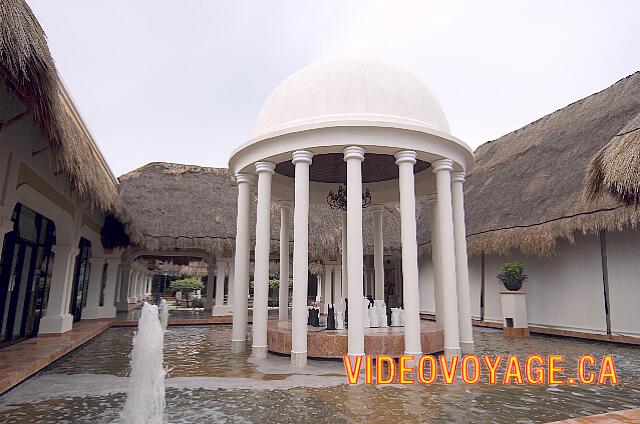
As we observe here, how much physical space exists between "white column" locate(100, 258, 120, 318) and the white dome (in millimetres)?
12104

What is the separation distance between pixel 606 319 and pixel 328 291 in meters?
13.5

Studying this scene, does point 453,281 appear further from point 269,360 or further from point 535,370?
point 269,360

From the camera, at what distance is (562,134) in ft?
60.3

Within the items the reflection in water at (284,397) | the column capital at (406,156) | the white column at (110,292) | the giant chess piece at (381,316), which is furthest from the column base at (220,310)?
the column capital at (406,156)

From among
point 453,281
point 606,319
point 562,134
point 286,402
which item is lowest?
point 286,402

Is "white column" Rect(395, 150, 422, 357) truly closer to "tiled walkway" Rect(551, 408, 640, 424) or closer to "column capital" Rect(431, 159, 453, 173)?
"column capital" Rect(431, 159, 453, 173)

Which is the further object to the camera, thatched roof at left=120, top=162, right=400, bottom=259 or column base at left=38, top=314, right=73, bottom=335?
thatched roof at left=120, top=162, right=400, bottom=259

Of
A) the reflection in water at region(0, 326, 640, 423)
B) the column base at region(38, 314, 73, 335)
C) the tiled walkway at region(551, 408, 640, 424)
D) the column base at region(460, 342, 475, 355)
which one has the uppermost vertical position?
the column base at region(38, 314, 73, 335)

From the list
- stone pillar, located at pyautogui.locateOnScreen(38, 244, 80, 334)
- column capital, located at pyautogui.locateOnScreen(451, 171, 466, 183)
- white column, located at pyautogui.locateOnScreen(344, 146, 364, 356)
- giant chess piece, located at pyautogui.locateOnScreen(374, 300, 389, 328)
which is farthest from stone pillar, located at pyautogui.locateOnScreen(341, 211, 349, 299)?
stone pillar, located at pyautogui.locateOnScreen(38, 244, 80, 334)

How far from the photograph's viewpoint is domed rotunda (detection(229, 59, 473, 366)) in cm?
874

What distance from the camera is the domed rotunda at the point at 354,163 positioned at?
28.7 feet

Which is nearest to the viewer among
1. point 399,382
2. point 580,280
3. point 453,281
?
point 399,382

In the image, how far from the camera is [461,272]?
34.6ft

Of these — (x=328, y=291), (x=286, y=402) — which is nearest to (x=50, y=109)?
(x=286, y=402)
